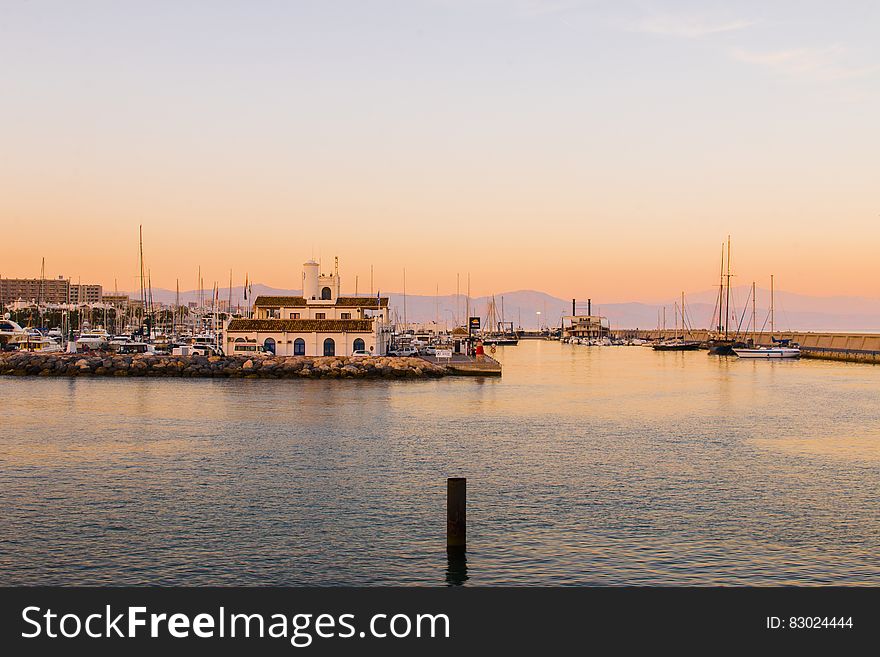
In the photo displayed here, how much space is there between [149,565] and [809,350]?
15895 cm

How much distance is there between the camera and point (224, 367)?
3597 inches

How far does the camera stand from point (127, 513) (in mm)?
27625

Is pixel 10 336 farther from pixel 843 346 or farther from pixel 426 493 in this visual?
pixel 843 346

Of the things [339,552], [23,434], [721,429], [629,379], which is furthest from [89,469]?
[629,379]

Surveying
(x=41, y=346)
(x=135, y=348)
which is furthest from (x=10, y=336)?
(x=135, y=348)

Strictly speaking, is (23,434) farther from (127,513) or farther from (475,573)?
(475,573)

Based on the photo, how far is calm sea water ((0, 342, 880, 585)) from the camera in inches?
880

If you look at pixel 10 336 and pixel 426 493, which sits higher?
pixel 10 336

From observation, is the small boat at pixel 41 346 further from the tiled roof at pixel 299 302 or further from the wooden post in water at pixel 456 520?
the wooden post in water at pixel 456 520

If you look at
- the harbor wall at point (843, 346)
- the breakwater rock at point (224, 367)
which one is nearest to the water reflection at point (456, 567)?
the breakwater rock at point (224, 367)

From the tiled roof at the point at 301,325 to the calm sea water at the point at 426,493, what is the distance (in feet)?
115

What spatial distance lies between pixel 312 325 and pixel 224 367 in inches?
506

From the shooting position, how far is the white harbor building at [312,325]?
9975 cm
